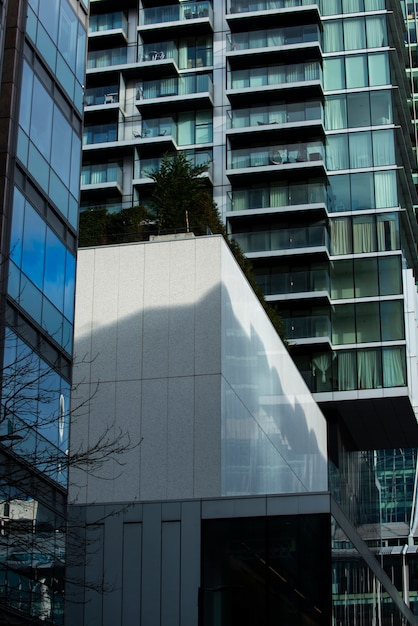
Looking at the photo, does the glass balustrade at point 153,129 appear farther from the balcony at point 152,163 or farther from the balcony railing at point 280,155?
the balcony railing at point 280,155

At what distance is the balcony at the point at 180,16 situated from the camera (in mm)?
68188

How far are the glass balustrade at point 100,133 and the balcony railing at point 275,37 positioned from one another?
27.4 feet

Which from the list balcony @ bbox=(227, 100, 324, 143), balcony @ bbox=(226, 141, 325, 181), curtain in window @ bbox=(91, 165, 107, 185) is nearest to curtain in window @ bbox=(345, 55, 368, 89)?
balcony @ bbox=(227, 100, 324, 143)

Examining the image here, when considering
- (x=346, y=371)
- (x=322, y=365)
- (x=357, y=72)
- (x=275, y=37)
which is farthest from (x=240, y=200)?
(x=346, y=371)

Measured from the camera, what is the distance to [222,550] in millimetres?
34000

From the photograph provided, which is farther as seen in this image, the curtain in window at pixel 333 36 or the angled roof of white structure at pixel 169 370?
the curtain in window at pixel 333 36

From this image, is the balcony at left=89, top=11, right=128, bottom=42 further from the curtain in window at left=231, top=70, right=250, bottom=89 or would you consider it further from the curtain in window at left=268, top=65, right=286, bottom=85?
the curtain in window at left=268, top=65, right=286, bottom=85

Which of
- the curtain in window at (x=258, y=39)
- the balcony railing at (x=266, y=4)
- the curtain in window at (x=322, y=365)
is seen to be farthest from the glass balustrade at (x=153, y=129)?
the curtain in window at (x=322, y=365)

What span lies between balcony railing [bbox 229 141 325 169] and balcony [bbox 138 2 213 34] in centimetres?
842

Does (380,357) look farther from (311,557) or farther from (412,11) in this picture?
(412,11)

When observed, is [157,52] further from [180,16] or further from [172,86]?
[180,16]

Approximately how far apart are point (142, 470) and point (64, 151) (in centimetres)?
1097

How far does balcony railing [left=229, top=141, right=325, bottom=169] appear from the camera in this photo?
65000 millimetres

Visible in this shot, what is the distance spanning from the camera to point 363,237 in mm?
63500
